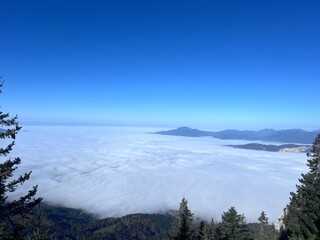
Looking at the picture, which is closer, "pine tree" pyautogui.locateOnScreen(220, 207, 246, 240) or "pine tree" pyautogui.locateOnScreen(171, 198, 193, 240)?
"pine tree" pyautogui.locateOnScreen(171, 198, 193, 240)

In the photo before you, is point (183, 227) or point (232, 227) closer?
point (183, 227)

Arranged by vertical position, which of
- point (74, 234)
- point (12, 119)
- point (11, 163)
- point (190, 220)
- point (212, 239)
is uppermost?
point (12, 119)

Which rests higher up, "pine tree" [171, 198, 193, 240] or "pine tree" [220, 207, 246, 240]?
"pine tree" [171, 198, 193, 240]

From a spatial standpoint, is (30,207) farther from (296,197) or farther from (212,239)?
(296,197)

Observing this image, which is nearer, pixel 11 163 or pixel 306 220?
pixel 11 163

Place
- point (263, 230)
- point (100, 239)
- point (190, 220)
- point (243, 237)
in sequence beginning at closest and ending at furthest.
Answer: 1. point (190, 220)
2. point (243, 237)
3. point (263, 230)
4. point (100, 239)

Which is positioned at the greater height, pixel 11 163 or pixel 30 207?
pixel 11 163

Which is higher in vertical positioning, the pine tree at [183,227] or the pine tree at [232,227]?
the pine tree at [183,227]

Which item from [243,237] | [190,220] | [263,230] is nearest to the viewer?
[190,220]

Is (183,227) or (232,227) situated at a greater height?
(183,227)

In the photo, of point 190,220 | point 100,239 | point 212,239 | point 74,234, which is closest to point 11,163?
point 190,220

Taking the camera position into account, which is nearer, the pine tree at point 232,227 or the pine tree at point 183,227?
the pine tree at point 183,227
